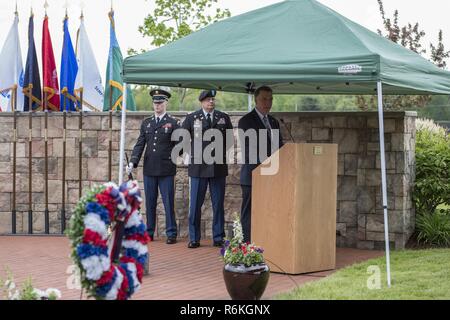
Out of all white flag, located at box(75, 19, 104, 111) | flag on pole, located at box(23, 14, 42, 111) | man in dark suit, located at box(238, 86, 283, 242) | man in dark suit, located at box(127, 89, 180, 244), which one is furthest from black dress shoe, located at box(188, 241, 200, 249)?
flag on pole, located at box(23, 14, 42, 111)

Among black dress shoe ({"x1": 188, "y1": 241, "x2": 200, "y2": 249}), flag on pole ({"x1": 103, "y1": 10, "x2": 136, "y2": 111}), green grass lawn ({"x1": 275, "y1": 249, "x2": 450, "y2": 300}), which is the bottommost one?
green grass lawn ({"x1": 275, "y1": 249, "x2": 450, "y2": 300})

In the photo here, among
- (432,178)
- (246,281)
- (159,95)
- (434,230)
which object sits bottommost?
(246,281)

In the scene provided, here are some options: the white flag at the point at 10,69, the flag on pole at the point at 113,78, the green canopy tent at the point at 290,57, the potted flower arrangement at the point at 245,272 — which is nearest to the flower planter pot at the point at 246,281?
the potted flower arrangement at the point at 245,272

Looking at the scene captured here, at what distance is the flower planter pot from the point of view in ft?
21.2

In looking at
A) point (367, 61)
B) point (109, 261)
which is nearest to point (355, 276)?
point (367, 61)

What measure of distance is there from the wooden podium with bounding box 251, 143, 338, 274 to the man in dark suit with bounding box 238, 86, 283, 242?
0.52 metres

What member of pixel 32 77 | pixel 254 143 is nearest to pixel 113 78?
pixel 32 77

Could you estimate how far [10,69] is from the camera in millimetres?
11617

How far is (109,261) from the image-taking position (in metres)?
4.77

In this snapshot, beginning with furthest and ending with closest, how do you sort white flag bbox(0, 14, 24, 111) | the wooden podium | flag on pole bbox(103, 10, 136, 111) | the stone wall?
white flag bbox(0, 14, 24, 111) → flag on pole bbox(103, 10, 136, 111) → the stone wall → the wooden podium

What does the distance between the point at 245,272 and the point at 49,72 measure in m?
6.01

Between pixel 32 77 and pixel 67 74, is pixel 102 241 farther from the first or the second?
pixel 32 77

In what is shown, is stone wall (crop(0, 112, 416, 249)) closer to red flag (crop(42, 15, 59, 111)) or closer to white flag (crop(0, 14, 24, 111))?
red flag (crop(42, 15, 59, 111))

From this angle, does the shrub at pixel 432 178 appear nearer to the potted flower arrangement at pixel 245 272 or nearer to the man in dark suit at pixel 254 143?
the man in dark suit at pixel 254 143
